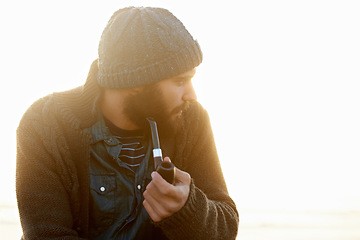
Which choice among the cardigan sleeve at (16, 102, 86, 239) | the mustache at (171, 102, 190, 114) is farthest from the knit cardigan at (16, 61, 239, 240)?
the mustache at (171, 102, 190, 114)

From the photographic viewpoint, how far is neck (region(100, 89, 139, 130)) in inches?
94.9

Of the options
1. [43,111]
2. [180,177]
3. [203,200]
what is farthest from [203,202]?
[43,111]

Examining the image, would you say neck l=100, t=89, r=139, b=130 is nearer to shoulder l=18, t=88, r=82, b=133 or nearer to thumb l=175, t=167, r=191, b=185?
shoulder l=18, t=88, r=82, b=133

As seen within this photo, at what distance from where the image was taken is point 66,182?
224 cm

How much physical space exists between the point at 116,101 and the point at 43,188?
514mm

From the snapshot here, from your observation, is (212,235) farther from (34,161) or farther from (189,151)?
(34,161)

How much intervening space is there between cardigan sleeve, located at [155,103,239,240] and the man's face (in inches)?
6.1

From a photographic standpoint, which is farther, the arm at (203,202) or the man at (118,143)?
the man at (118,143)

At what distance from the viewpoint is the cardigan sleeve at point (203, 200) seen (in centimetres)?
203

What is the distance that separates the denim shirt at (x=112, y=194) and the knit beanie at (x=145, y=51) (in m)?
0.28

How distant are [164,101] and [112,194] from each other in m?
0.47

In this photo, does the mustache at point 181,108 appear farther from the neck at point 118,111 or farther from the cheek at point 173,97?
the neck at point 118,111

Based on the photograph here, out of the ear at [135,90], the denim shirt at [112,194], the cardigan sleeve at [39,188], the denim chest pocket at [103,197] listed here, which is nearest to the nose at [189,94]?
the ear at [135,90]

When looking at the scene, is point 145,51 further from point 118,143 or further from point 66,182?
point 66,182
